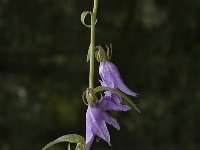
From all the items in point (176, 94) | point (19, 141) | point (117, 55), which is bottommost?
point (19, 141)

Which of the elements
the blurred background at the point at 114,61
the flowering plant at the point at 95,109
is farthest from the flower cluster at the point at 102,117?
the blurred background at the point at 114,61

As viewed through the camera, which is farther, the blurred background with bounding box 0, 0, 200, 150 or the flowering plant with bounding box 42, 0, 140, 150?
the blurred background with bounding box 0, 0, 200, 150

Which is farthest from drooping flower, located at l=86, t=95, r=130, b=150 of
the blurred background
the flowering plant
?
the blurred background

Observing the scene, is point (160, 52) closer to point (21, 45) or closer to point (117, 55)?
point (117, 55)

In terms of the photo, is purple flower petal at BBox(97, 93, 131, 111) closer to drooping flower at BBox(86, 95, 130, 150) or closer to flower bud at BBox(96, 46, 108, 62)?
drooping flower at BBox(86, 95, 130, 150)

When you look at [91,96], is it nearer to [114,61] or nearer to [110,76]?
[110,76]

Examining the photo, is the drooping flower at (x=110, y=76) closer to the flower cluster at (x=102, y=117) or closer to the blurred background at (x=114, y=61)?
the flower cluster at (x=102, y=117)

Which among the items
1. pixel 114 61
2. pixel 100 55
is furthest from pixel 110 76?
pixel 114 61

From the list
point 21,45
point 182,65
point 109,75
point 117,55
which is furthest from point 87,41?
point 109,75
